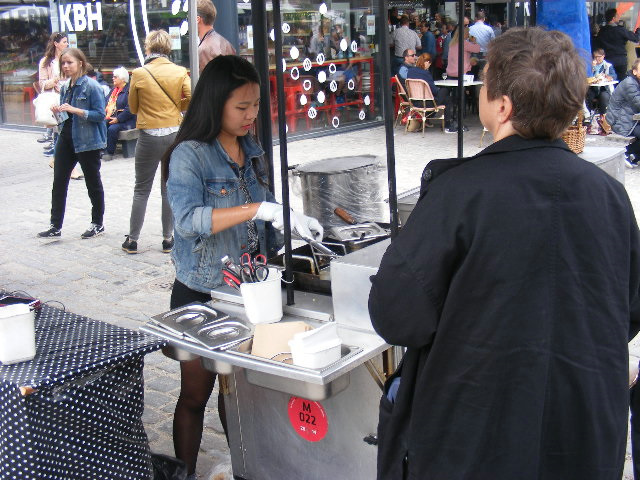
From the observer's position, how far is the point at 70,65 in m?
6.56

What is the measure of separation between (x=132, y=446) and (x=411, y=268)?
4.61 ft

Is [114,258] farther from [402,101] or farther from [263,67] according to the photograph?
[402,101]

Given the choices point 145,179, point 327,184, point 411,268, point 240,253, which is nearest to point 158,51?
point 145,179

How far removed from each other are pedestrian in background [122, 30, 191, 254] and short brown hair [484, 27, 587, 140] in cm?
475

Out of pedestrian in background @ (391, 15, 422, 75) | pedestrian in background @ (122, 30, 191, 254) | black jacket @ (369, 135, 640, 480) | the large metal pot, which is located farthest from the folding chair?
black jacket @ (369, 135, 640, 480)

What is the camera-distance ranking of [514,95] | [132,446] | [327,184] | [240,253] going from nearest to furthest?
1. [514,95]
2. [132,446]
3. [240,253]
4. [327,184]

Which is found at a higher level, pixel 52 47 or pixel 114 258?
pixel 52 47

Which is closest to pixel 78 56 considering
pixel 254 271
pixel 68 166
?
pixel 68 166

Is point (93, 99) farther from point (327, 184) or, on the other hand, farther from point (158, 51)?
point (327, 184)

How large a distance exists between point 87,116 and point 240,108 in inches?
165

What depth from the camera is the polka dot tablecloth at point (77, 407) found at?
7.28 feet

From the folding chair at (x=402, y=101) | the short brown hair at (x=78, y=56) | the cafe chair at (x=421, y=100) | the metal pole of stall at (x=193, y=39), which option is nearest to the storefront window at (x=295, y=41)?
the folding chair at (x=402, y=101)

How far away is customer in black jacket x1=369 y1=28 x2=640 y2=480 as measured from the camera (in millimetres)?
1592

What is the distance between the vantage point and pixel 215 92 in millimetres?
2736
